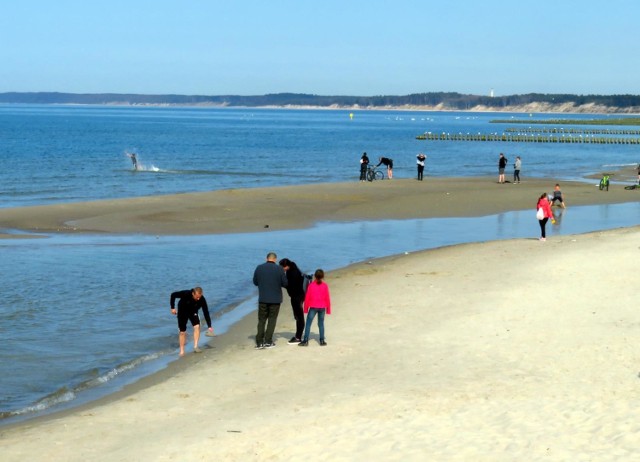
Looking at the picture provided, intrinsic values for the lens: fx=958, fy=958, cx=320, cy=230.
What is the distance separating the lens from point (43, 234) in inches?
1251

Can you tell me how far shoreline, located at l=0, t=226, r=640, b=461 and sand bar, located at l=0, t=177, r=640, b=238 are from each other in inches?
611

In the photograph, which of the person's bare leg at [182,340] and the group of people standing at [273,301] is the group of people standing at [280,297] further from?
the person's bare leg at [182,340]

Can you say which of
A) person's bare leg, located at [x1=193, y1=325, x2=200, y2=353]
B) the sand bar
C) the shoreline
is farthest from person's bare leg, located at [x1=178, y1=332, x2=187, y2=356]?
the sand bar

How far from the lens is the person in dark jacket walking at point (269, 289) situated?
1580 cm

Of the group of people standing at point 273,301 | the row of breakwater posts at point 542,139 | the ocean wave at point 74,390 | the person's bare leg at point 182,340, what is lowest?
the row of breakwater posts at point 542,139

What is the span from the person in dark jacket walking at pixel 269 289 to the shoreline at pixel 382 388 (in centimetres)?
45

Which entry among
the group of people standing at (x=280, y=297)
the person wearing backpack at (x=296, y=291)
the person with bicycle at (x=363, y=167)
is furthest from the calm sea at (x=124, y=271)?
the person with bicycle at (x=363, y=167)

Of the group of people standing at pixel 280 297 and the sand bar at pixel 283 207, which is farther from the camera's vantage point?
the sand bar at pixel 283 207

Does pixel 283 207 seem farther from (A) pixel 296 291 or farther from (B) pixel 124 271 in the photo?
(A) pixel 296 291

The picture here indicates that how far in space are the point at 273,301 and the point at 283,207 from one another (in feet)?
78.2

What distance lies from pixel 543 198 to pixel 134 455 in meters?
19.4

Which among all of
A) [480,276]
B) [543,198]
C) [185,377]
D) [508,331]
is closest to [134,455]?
[185,377]

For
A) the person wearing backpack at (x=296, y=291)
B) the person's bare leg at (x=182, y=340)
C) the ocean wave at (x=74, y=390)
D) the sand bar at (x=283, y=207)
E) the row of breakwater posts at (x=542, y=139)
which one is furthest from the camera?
the row of breakwater posts at (x=542, y=139)

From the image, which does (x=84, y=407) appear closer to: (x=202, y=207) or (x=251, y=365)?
(x=251, y=365)
